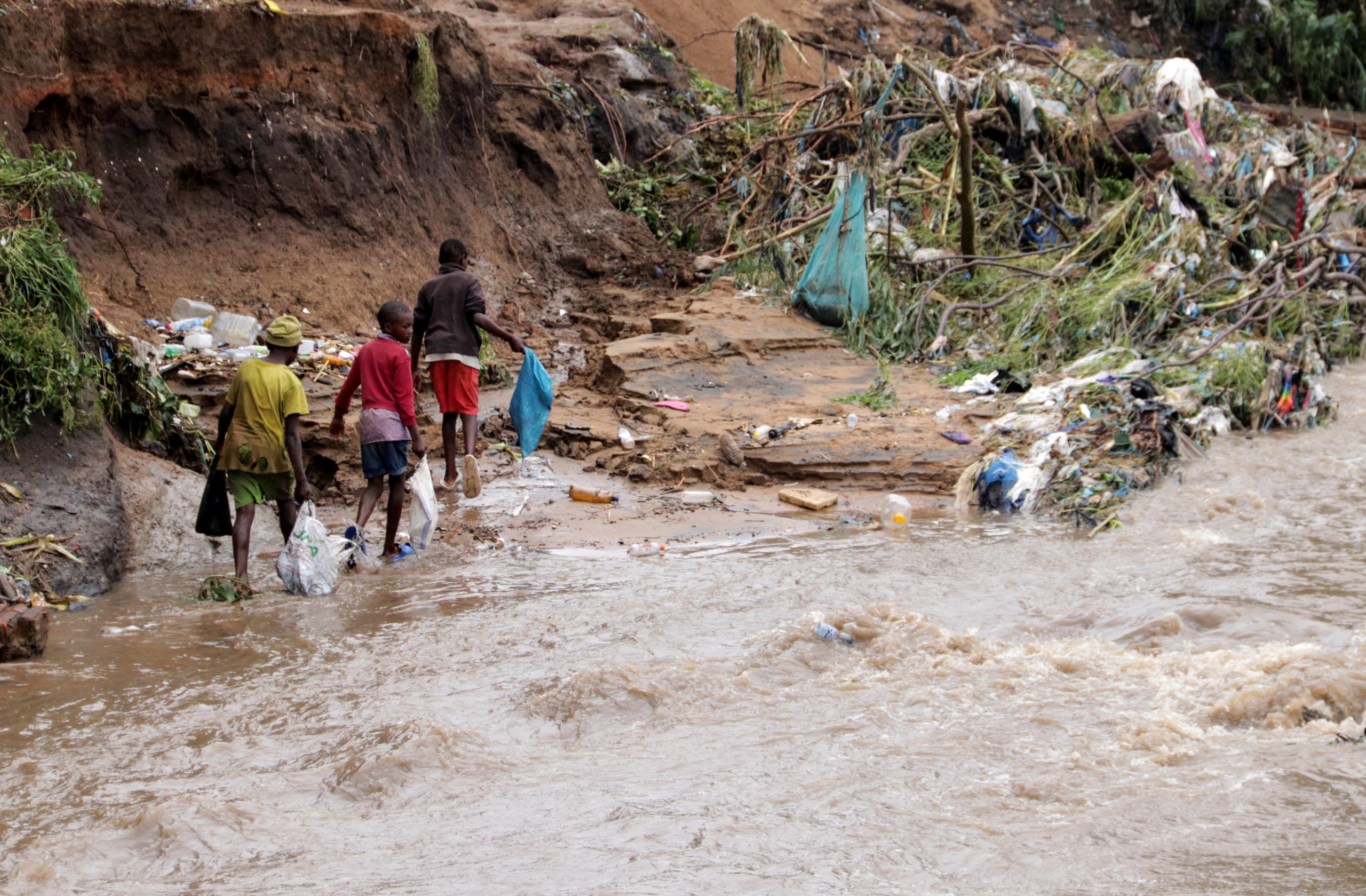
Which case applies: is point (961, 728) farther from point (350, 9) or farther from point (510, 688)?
point (350, 9)

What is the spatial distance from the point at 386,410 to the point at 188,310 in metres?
3.20

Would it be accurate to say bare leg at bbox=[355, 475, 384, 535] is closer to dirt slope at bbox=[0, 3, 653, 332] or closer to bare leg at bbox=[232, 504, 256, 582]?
bare leg at bbox=[232, 504, 256, 582]

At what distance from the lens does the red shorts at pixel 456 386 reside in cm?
685

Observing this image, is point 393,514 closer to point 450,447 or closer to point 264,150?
point 450,447

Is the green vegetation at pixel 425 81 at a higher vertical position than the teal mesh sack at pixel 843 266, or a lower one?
higher

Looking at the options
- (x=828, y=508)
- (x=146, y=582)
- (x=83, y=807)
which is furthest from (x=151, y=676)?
(x=828, y=508)

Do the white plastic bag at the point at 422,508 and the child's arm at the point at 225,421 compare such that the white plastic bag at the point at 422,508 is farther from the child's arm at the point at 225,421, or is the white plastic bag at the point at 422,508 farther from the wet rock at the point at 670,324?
the wet rock at the point at 670,324

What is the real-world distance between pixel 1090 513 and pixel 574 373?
14.3 ft

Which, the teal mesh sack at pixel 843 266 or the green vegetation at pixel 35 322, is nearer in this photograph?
the green vegetation at pixel 35 322

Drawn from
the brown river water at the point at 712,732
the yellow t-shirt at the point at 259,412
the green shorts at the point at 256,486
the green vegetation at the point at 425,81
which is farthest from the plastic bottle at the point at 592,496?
the green vegetation at the point at 425,81

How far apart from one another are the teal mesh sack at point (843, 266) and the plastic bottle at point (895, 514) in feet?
12.3

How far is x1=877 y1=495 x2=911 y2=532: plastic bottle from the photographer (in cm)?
641

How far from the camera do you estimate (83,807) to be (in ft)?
10.1

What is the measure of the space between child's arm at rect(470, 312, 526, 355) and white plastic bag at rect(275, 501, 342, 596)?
1815 millimetres
